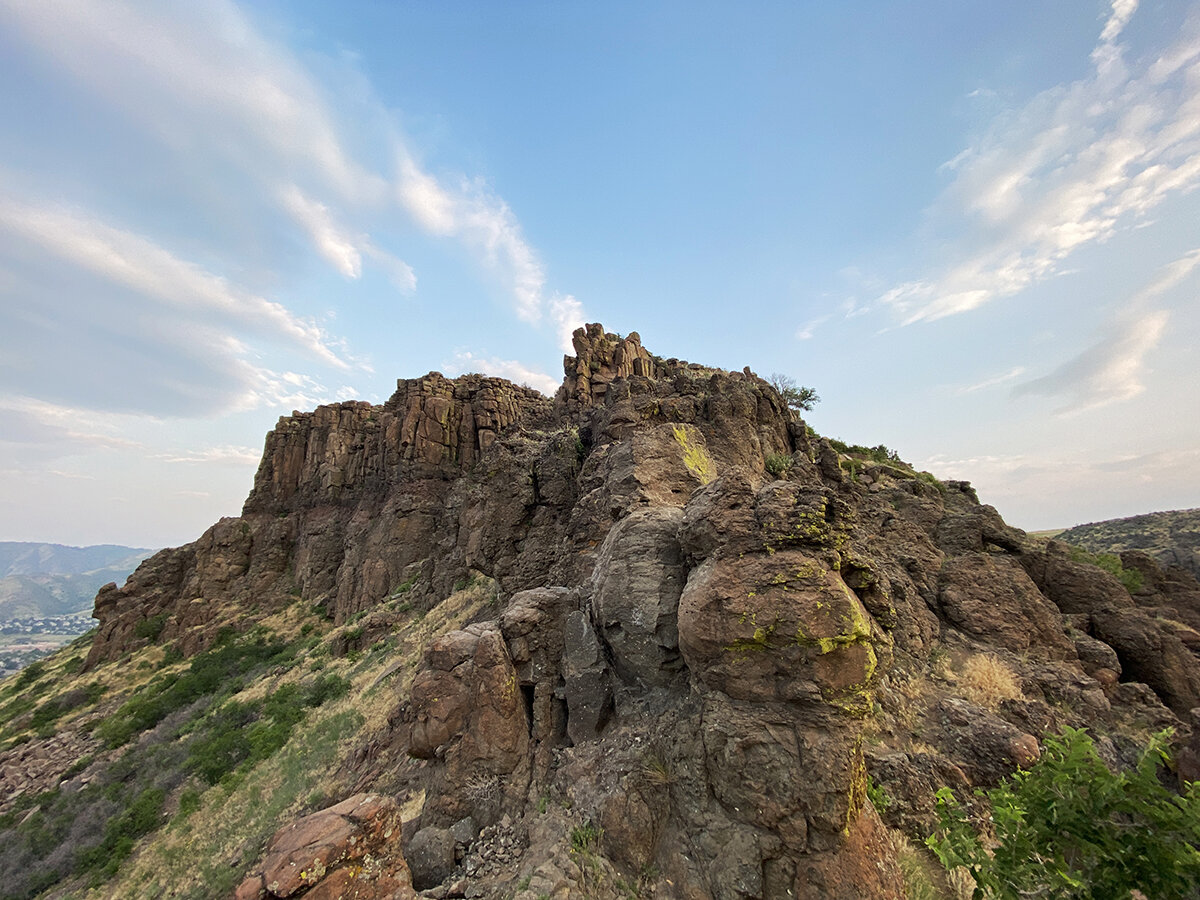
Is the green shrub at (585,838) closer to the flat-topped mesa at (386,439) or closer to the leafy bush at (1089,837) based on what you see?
the leafy bush at (1089,837)

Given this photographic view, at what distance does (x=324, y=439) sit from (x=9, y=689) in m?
35.2

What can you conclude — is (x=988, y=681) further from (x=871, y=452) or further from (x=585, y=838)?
(x=871, y=452)

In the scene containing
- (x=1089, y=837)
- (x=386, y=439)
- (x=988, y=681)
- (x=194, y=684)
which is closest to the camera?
(x=1089, y=837)

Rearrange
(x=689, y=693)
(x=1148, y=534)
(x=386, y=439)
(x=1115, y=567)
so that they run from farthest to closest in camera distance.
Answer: (x=1148, y=534)
(x=386, y=439)
(x=1115, y=567)
(x=689, y=693)

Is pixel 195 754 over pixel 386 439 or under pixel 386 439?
under

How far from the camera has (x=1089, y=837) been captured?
4.30 metres

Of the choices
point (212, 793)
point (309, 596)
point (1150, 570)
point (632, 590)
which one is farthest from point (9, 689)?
point (1150, 570)

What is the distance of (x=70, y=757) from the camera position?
1132 inches

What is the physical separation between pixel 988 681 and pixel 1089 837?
7325 millimetres

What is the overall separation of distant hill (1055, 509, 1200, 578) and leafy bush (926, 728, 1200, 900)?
4935 centimetres

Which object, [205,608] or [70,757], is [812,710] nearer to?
[70,757]

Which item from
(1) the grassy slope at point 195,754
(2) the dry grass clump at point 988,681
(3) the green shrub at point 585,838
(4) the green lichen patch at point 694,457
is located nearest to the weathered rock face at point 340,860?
(3) the green shrub at point 585,838

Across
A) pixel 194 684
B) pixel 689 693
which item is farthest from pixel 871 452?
pixel 194 684

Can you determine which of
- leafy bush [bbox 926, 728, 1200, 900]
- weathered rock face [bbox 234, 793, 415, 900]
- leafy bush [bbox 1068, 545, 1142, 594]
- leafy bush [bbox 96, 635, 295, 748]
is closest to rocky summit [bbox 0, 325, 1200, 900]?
weathered rock face [bbox 234, 793, 415, 900]
